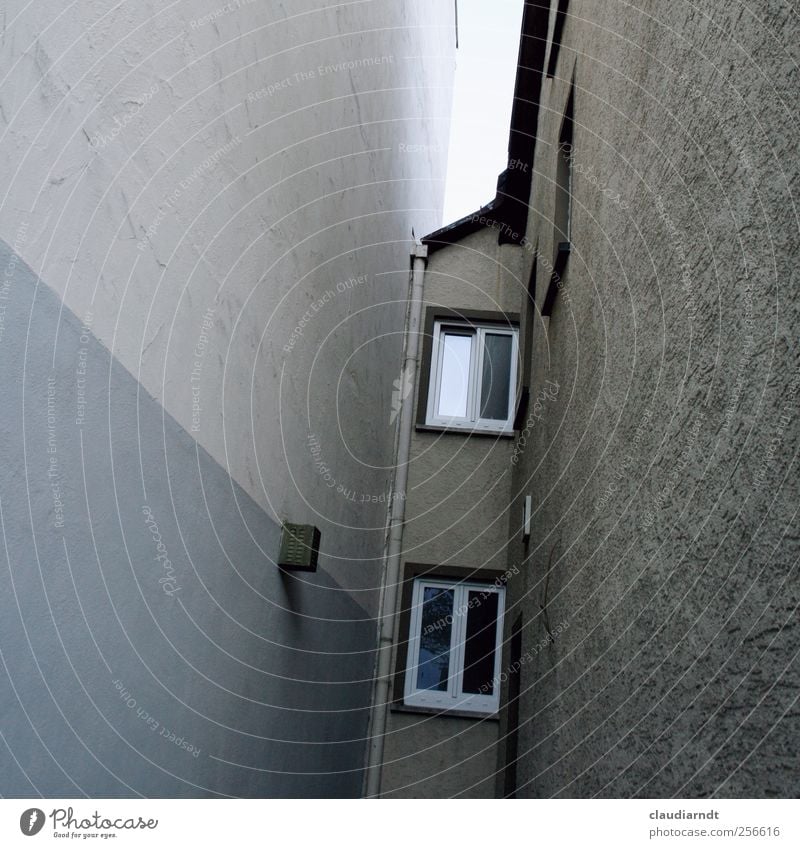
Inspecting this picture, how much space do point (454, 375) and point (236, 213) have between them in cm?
472

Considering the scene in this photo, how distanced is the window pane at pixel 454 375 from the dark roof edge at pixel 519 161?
103cm

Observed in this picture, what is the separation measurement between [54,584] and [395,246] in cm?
627

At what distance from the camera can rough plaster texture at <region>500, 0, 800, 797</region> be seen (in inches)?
61.3

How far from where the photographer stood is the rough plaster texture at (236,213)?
2277mm

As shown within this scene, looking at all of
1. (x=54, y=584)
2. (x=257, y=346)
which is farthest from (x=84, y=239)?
(x=257, y=346)

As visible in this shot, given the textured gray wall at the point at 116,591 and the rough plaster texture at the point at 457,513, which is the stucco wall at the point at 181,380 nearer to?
the textured gray wall at the point at 116,591

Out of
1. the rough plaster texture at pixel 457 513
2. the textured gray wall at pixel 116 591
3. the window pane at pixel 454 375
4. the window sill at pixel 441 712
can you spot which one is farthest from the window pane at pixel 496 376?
the textured gray wall at pixel 116 591

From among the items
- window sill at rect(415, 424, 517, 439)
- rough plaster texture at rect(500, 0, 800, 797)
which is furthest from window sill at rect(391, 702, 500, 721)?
rough plaster texture at rect(500, 0, 800, 797)

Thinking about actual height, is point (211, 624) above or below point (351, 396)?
below

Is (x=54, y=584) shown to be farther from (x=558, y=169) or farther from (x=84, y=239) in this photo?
(x=558, y=169)

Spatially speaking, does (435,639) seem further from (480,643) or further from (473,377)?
(473,377)

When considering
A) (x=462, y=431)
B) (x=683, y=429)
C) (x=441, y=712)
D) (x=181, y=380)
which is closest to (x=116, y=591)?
(x=181, y=380)

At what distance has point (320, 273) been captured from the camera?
5.29 meters

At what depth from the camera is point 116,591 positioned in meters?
2.61
